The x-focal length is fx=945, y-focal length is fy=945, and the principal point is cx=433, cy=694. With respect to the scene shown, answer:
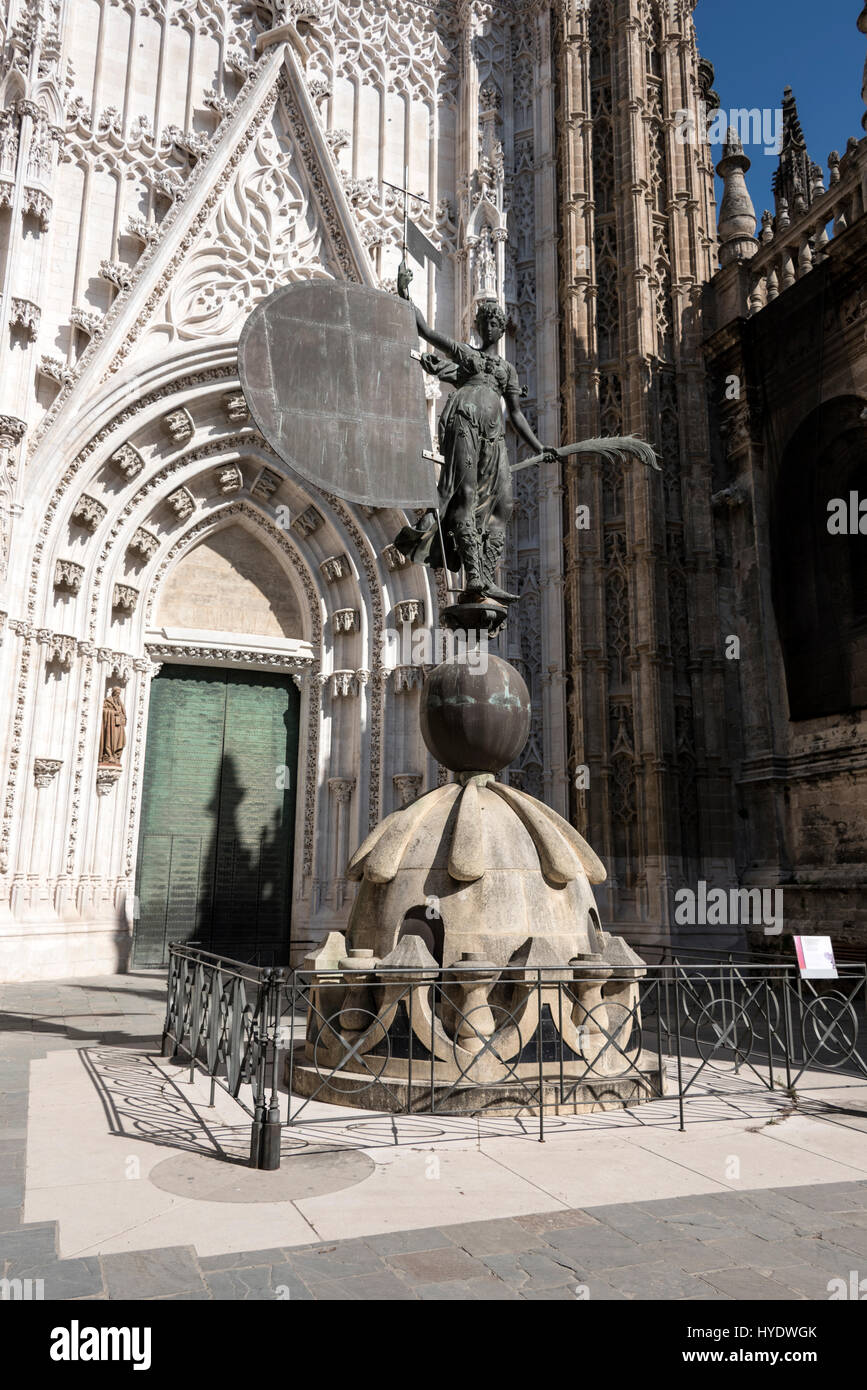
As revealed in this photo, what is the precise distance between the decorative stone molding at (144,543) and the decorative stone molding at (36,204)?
5.08 metres

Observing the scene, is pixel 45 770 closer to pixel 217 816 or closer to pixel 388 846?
pixel 217 816

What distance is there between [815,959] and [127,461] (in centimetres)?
1352

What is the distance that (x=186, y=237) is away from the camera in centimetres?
1695

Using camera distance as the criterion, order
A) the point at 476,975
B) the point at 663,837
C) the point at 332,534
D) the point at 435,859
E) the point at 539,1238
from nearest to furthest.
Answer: the point at 539,1238 → the point at 476,975 → the point at 435,859 → the point at 663,837 → the point at 332,534

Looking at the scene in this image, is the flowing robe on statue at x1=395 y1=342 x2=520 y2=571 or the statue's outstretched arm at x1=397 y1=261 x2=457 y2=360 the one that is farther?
the flowing robe on statue at x1=395 y1=342 x2=520 y2=571

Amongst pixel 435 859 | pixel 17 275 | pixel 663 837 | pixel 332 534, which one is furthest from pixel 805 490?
pixel 17 275

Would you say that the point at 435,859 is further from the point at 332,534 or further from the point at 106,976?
the point at 332,534

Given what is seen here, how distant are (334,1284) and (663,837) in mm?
12766

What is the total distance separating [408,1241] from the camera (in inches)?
163

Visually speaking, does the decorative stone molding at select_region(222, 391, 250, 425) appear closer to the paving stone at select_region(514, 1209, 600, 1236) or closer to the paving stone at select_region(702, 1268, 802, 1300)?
the paving stone at select_region(514, 1209, 600, 1236)

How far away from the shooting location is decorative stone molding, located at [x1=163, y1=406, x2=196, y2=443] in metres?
16.6

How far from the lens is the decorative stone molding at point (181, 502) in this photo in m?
17.0

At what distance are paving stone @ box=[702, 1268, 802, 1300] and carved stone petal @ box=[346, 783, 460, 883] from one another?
433 centimetres

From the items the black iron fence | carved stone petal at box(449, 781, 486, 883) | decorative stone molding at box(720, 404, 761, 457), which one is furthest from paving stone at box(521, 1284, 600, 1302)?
decorative stone molding at box(720, 404, 761, 457)
